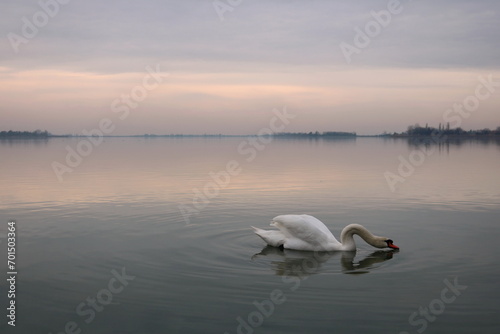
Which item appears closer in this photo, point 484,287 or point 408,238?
point 484,287

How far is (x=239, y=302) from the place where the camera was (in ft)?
31.5

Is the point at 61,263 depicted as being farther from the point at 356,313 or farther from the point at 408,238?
the point at 408,238

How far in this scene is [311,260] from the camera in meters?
12.6

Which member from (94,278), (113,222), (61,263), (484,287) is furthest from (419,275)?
(113,222)

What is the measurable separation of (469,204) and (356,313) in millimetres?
12966
